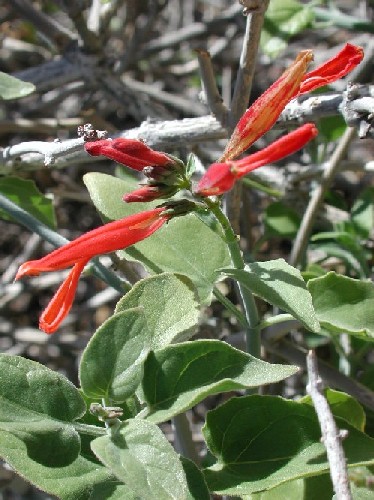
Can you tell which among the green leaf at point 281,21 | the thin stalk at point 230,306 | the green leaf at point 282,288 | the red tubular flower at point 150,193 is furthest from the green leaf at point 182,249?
the green leaf at point 281,21

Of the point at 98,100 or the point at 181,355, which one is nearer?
the point at 181,355

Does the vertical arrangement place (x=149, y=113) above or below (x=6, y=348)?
above

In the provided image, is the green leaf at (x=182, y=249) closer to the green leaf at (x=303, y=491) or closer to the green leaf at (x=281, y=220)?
the green leaf at (x=303, y=491)

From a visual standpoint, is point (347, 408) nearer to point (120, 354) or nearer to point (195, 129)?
point (120, 354)

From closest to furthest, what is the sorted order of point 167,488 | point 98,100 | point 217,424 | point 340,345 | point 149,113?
point 167,488
point 217,424
point 340,345
point 149,113
point 98,100

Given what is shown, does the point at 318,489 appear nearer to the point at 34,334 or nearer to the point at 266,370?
the point at 266,370

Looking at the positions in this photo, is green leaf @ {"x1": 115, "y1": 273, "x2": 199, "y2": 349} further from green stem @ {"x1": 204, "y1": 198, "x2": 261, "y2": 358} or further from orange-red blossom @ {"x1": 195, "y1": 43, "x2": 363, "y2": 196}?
orange-red blossom @ {"x1": 195, "y1": 43, "x2": 363, "y2": 196}

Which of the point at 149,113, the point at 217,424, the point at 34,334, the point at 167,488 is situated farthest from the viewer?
the point at 34,334

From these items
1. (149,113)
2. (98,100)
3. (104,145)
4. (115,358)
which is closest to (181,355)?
(115,358)

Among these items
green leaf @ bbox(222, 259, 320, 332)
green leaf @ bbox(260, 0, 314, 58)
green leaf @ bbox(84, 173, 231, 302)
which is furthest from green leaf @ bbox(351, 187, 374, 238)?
green leaf @ bbox(222, 259, 320, 332)
